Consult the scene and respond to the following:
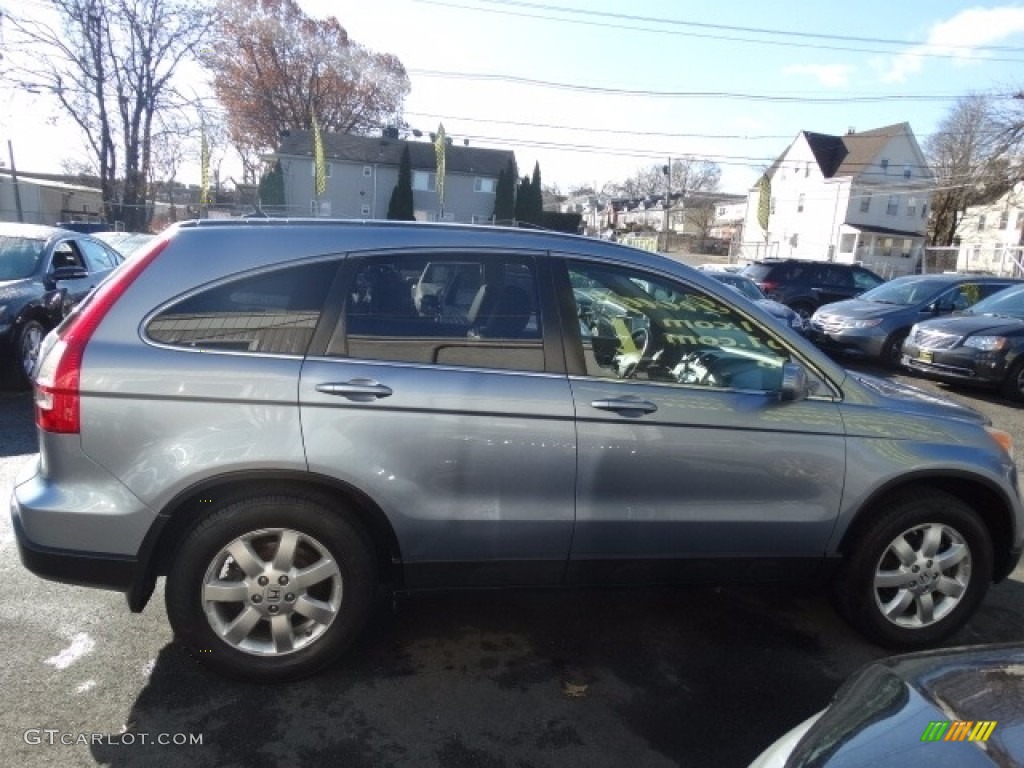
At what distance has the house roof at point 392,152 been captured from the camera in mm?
48594

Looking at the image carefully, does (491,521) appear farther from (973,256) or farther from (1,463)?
(973,256)

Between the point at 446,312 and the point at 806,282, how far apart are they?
15705 mm

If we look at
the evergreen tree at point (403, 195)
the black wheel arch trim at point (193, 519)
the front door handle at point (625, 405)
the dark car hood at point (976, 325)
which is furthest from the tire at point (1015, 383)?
the evergreen tree at point (403, 195)

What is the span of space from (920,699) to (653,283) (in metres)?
1.95

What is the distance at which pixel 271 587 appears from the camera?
9.23 feet

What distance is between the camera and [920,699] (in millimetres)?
1705

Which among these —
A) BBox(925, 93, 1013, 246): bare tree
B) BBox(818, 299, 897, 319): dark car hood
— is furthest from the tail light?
BBox(925, 93, 1013, 246): bare tree

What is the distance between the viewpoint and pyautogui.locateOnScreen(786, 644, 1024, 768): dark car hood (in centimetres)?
149

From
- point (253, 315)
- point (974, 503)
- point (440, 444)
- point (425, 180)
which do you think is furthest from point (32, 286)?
point (425, 180)

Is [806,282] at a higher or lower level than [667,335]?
lower

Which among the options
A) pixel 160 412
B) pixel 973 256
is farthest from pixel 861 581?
pixel 973 256

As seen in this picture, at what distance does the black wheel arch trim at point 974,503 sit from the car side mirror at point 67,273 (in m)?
8.32

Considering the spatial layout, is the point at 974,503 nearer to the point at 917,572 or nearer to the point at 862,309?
the point at 917,572

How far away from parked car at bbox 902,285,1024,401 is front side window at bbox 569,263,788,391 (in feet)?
24.7
